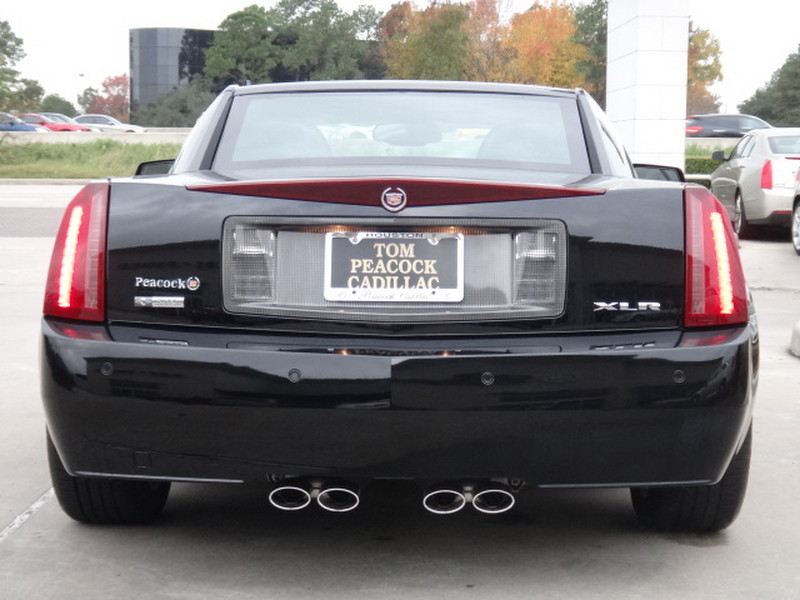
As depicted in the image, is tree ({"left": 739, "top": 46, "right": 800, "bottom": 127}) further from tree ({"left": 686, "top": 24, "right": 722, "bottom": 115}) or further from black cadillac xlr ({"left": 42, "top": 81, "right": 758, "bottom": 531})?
black cadillac xlr ({"left": 42, "top": 81, "right": 758, "bottom": 531})

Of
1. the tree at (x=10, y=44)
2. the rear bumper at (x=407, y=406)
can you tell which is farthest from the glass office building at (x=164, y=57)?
the rear bumper at (x=407, y=406)

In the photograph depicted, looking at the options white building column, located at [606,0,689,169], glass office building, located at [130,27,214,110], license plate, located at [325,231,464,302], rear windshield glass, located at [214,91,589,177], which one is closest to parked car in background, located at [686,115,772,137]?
white building column, located at [606,0,689,169]

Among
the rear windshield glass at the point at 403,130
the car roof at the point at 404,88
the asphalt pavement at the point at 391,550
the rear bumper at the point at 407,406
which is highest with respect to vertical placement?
the car roof at the point at 404,88

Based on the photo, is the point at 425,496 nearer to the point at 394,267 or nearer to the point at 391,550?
the point at 391,550

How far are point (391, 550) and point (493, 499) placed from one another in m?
0.36

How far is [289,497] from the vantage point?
3887 millimetres

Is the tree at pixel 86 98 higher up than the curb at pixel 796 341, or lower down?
higher up

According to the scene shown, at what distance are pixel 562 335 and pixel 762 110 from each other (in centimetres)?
10315

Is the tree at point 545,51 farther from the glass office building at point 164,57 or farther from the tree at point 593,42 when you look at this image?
the glass office building at point 164,57

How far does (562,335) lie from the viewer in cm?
354

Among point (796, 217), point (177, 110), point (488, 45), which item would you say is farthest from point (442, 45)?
point (796, 217)

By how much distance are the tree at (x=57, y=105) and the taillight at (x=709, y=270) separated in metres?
127

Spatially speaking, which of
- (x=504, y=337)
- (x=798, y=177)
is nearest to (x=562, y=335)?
(x=504, y=337)

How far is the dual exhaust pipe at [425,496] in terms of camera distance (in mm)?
3641
